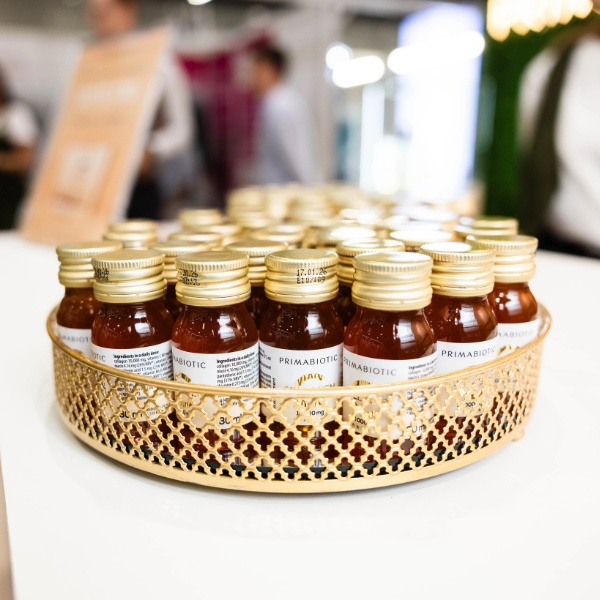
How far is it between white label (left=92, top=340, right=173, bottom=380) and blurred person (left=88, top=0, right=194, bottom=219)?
1428mm

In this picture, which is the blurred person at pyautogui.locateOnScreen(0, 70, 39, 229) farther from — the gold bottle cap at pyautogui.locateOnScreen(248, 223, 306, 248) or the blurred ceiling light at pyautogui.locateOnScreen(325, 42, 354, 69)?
the gold bottle cap at pyautogui.locateOnScreen(248, 223, 306, 248)

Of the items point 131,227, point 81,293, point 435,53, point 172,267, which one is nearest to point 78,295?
point 81,293

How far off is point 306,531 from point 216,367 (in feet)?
0.51

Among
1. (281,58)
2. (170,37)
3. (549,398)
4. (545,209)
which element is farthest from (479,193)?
(549,398)

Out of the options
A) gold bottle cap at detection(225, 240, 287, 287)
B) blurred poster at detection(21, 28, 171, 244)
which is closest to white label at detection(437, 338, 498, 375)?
gold bottle cap at detection(225, 240, 287, 287)

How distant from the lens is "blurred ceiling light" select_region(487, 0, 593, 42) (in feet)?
9.23

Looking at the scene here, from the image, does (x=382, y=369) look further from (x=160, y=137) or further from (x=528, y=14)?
(x=528, y=14)

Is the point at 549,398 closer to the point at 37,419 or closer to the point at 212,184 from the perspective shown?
the point at 37,419

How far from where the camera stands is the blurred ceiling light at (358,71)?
3.79 m

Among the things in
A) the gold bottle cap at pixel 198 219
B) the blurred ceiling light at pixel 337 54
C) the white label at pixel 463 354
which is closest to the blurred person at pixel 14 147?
the blurred ceiling light at pixel 337 54

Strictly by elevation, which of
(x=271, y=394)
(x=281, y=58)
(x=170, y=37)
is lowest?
(x=271, y=394)

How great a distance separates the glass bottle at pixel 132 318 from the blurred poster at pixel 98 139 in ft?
3.30

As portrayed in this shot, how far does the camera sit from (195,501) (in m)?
0.47

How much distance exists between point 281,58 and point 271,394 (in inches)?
138
